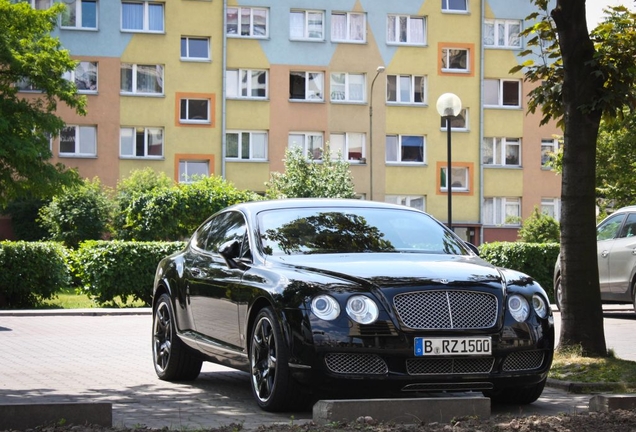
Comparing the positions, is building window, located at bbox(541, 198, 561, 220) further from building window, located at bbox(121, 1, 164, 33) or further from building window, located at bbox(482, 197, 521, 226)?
building window, located at bbox(121, 1, 164, 33)

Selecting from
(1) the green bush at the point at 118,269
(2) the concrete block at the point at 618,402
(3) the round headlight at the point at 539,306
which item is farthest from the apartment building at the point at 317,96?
(2) the concrete block at the point at 618,402

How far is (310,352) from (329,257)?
1.13 m

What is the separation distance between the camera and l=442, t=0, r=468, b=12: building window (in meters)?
61.1

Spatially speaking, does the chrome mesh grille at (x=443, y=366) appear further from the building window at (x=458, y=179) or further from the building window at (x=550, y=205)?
the building window at (x=550, y=205)

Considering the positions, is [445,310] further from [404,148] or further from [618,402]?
[404,148]

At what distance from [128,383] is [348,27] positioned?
5009 cm

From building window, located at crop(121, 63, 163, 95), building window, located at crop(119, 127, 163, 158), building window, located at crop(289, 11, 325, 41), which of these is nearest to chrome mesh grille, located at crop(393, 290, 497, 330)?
building window, located at crop(119, 127, 163, 158)

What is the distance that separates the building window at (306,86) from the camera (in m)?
59.1

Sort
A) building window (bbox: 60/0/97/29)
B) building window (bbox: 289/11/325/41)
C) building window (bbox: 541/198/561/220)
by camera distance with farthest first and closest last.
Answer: building window (bbox: 541/198/561/220) < building window (bbox: 289/11/325/41) < building window (bbox: 60/0/97/29)

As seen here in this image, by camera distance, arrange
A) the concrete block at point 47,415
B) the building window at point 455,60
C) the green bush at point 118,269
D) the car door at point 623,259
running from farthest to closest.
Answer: the building window at point 455,60 < the green bush at point 118,269 < the car door at point 623,259 < the concrete block at point 47,415

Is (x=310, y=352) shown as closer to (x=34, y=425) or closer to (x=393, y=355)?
(x=393, y=355)

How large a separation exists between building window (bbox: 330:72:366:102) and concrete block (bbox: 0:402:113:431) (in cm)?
5277

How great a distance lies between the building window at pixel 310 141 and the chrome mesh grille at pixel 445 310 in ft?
166

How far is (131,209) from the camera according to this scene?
4212 cm
